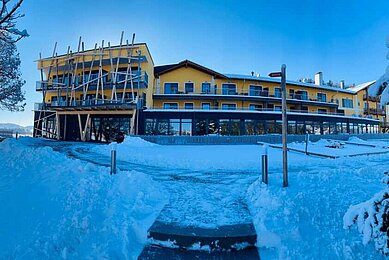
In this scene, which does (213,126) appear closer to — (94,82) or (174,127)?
(174,127)

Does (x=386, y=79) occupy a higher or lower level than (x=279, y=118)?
lower

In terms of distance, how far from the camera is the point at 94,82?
3084 cm

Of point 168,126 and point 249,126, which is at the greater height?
point 249,126

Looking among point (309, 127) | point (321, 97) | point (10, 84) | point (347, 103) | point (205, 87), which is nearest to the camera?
point (10, 84)

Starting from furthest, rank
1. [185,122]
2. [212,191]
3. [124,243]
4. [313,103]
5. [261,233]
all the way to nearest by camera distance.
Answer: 1. [313,103]
2. [185,122]
3. [212,191]
4. [261,233]
5. [124,243]

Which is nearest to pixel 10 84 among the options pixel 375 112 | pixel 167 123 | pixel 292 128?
pixel 167 123

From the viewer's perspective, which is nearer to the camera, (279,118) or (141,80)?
(141,80)

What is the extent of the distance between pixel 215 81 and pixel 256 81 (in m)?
Answer: 6.49

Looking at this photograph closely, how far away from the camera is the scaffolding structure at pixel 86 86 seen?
2694 cm

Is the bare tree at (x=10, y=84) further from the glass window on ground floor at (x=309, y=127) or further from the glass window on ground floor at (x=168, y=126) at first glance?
the glass window on ground floor at (x=309, y=127)

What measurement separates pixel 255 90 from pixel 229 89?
160 inches

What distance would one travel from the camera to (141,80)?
27.9 meters

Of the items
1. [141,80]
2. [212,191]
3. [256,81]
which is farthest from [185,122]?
[212,191]

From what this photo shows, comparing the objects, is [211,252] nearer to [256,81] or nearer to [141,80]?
[141,80]
